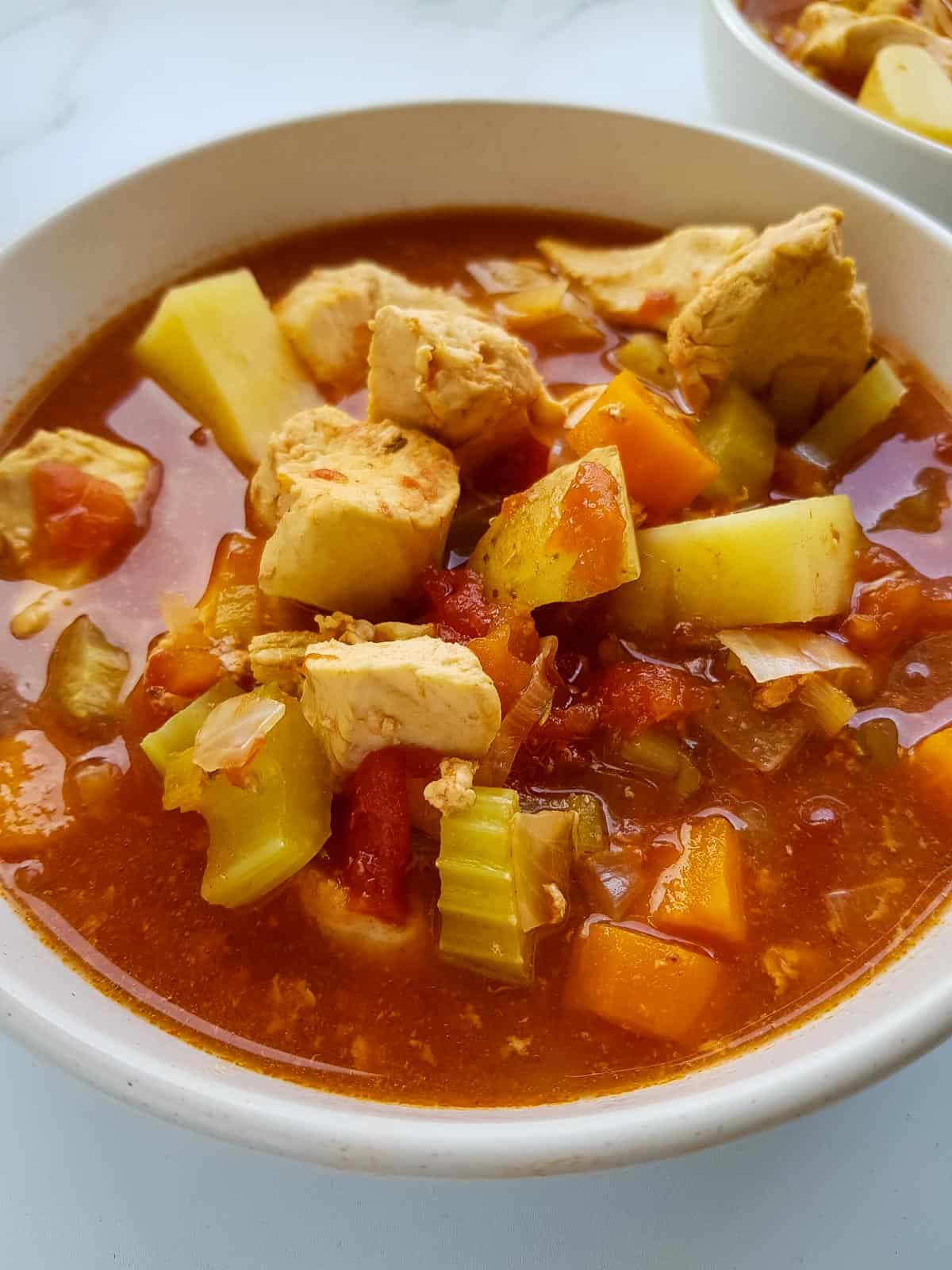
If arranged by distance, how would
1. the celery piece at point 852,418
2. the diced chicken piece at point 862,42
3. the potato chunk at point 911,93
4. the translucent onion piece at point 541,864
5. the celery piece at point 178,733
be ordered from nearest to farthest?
1. the translucent onion piece at point 541,864
2. the celery piece at point 178,733
3. the celery piece at point 852,418
4. the potato chunk at point 911,93
5. the diced chicken piece at point 862,42

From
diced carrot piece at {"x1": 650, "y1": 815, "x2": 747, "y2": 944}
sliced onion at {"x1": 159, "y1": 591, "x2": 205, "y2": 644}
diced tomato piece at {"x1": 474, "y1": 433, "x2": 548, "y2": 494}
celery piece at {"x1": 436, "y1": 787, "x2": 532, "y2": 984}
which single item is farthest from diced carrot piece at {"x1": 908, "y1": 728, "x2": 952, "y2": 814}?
sliced onion at {"x1": 159, "y1": 591, "x2": 205, "y2": 644}

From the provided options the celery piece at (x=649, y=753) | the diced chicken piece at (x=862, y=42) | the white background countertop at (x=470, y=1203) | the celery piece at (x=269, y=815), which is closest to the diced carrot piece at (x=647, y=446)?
the celery piece at (x=649, y=753)

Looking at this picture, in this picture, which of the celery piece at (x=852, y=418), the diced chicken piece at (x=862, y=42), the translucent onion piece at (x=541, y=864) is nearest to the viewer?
the translucent onion piece at (x=541, y=864)

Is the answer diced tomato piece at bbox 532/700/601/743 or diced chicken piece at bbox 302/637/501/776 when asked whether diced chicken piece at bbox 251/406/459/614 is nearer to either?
diced chicken piece at bbox 302/637/501/776

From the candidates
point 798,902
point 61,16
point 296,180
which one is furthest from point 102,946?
point 61,16

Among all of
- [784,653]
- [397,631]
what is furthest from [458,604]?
[784,653]

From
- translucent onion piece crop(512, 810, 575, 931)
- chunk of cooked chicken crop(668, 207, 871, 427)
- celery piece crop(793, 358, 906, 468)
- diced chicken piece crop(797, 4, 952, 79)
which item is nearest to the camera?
translucent onion piece crop(512, 810, 575, 931)

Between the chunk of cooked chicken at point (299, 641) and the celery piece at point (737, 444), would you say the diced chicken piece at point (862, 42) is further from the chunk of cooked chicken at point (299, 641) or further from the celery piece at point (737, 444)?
the chunk of cooked chicken at point (299, 641)
